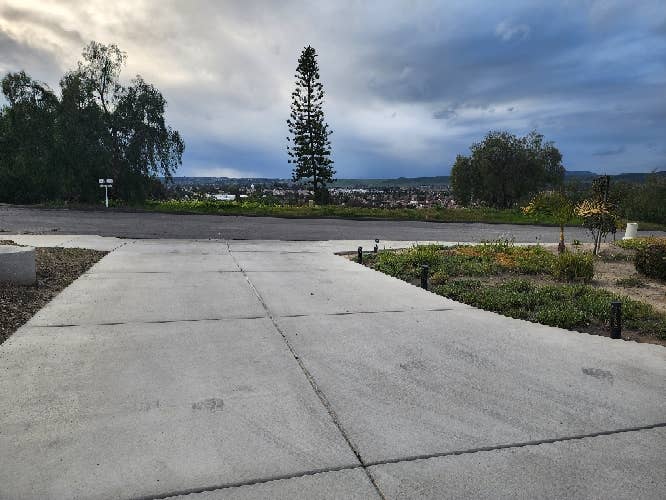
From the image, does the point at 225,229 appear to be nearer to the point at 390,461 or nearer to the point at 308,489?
the point at 390,461

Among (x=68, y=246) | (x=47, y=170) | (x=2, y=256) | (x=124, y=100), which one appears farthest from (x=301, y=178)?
(x=2, y=256)

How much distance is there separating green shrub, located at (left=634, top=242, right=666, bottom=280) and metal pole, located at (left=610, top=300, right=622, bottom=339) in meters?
4.82

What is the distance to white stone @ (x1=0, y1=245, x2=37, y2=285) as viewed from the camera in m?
6.51

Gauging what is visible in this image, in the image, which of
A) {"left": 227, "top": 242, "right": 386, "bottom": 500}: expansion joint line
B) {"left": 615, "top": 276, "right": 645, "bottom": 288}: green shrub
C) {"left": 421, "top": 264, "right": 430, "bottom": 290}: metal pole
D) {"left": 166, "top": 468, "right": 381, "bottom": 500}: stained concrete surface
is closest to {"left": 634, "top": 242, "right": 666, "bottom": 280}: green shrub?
{"left": 615, "top": 276, "right": 645, "bottom": 288}: green shrub

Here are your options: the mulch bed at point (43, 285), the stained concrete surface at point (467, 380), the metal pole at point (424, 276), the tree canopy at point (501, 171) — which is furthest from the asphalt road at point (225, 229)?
the tree canopy at point (501, 171)

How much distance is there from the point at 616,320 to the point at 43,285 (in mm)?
8262

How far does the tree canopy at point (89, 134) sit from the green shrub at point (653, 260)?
26673 mm

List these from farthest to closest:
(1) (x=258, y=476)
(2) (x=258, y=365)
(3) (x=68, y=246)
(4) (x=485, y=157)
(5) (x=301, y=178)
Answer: (4) (x=485, y=157) → (5) (x=301, y=178) → (3) (x=68, y=246) → (2) (x=258, y=365) → (1) (x=258, y=476)

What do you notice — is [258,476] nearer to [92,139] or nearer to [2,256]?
[2,256]

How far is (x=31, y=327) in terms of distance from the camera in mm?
5000

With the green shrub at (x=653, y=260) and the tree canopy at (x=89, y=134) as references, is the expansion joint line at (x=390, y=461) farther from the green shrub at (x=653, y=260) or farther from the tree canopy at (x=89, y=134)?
the tree canopy at (x=89, y=134)

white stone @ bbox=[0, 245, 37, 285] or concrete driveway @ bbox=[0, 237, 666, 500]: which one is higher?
white stone @ bbox=[0, 245, 37, 285]

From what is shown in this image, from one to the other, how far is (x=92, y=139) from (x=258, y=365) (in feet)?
92.0

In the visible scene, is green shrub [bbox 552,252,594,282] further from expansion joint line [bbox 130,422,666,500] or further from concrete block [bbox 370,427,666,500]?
concrete block [bbox 370,427,666,500]
